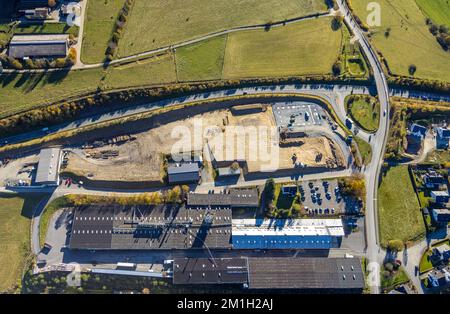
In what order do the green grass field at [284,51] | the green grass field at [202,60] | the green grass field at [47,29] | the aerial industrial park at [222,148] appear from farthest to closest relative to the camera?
the green grass field at [284,51], the green grass field at [47,29], the green grass field at [202,60], the aerial industrial park at [222,148]

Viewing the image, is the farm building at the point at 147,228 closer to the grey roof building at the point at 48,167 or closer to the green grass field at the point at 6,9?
the grey roof building at the point at 48,167

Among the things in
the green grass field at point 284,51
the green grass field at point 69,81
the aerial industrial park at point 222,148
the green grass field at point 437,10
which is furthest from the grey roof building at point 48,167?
the green grass field at point 437,10

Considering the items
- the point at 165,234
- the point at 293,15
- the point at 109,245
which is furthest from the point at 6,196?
the point at 293,15

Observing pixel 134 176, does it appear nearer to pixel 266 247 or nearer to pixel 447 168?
pixel 266 247

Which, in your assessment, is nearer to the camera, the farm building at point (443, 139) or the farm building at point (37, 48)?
the farm building at point (443, 139)

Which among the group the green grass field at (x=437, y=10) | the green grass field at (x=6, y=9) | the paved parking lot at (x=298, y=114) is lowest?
the paved parking lot at (x=298, y=114)

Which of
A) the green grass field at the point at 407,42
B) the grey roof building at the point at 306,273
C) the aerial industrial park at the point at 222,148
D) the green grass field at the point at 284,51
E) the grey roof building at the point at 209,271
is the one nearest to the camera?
the grey roof building at the point at 209,271

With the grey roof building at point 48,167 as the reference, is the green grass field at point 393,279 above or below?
below

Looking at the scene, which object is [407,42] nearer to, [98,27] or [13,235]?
[98,27]
